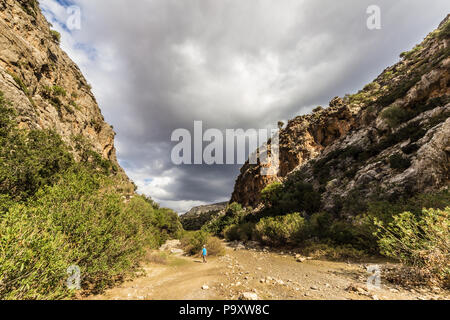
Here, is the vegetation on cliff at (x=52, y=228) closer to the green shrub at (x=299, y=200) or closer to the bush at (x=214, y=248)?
the bush at (x=214, y=248)

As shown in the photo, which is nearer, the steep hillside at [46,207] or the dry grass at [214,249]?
the steep hillside at [46,207]

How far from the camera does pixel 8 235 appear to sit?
3.25 m

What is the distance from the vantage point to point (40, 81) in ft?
72.6

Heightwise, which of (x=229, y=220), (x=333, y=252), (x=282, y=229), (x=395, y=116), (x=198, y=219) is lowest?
(x=198, y=219)

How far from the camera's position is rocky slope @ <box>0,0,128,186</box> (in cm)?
1478

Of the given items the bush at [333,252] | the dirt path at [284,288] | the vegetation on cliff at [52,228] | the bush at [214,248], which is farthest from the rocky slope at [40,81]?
the bush at [333,252]

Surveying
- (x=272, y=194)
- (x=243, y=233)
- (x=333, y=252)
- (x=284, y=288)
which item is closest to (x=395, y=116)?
(x=272, y=194)

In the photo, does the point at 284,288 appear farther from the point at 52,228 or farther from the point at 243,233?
the point at 243,233

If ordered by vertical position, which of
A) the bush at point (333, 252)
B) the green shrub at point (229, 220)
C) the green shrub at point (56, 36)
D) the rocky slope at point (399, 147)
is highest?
the green shrub at point (56, 36)

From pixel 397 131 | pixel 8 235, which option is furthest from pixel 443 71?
pixel 8 235

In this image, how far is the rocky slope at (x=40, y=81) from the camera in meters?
14.8

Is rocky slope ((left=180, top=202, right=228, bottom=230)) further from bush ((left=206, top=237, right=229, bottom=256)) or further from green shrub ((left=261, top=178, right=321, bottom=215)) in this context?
bush ((left=206, top=237, right=229, bottom=256))

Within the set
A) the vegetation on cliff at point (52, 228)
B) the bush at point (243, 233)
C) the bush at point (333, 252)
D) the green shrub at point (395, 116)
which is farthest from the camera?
the bush at point (243, 233)
